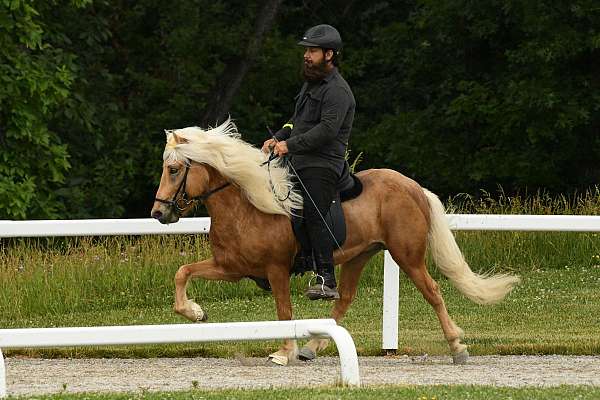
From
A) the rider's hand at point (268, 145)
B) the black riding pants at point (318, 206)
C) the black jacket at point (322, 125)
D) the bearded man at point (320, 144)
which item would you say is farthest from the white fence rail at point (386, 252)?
the rider's hand at point (268, 145)

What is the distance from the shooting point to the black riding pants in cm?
1238

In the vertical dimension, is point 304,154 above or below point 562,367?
above

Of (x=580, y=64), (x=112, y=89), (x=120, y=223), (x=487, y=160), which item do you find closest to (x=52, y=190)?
(x=112, y=89)

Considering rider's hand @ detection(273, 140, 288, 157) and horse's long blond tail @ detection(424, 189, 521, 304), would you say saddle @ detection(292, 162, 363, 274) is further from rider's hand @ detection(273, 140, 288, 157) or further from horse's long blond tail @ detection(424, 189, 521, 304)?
horse's long blond tail @ detection(424, 189, 521, 304)

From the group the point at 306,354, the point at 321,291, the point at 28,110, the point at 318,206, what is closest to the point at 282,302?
the point at 321,291

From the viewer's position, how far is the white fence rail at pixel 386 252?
13617mm

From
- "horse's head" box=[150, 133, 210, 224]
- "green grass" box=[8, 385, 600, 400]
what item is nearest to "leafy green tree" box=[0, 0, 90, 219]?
"horse's head" box=[150, 133, 210, 224]

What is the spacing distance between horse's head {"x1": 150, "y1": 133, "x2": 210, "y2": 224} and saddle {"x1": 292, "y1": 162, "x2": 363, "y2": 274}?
2.65 ft

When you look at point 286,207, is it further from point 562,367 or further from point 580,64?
point 580,64

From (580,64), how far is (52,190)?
424 inches

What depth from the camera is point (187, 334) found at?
1006 cm

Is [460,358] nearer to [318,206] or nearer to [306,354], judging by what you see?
[306,354]

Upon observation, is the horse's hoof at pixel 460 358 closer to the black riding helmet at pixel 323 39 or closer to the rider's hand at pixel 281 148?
the rider's hand at pixel 281 148

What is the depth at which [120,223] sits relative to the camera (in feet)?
48.0
